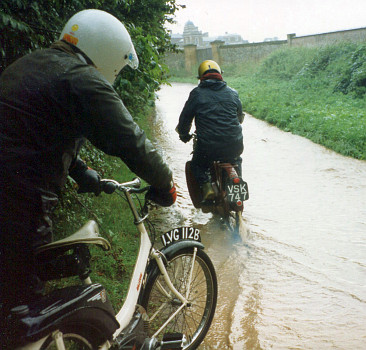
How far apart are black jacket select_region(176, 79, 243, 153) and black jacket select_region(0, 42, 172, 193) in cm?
342

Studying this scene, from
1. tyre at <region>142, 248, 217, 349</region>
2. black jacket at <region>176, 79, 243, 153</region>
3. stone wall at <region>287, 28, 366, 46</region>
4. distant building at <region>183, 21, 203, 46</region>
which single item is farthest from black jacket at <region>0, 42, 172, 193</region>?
distant building at <region>183, 21, 203, 46</region>

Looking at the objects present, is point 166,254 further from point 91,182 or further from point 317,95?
point 317,95

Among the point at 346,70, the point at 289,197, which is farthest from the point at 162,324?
the point at 346,70

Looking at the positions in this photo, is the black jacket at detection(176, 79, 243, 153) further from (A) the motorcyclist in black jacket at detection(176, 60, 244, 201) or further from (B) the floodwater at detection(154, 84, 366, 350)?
(B) the floodwater at detection(154, 84, 366, 350)

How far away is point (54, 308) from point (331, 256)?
12.4 ft

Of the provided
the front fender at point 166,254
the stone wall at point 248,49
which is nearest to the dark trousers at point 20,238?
the front fender at point 166,254

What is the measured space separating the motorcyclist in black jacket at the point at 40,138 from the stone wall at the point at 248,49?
1966 centimetres

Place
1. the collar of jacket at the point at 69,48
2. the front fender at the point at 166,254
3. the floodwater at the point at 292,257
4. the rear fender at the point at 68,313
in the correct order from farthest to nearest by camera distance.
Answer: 1. the floodwater at the point at 292,257
2. the front fender at the point at 166,254
3. the collar of jacket at the point at 69,48
4. the rear fender at the point at 68,313

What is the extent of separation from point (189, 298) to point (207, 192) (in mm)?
2524

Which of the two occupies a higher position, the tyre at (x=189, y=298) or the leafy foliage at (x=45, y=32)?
the leafy foliage at (x=45, y=32)

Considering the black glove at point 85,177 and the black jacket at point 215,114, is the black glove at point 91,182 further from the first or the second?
the black jacket at point 215,114

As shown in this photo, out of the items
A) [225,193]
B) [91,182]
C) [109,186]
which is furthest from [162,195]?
[225,193]

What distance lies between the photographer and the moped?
1841mm

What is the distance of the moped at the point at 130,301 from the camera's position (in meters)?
1.84
